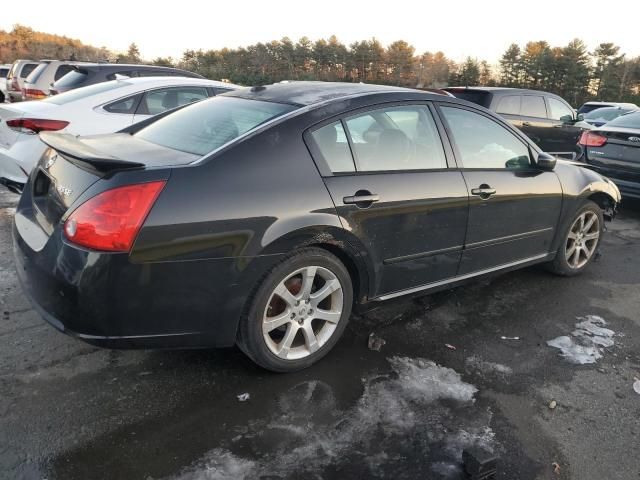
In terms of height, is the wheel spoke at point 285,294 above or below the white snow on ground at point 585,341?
above

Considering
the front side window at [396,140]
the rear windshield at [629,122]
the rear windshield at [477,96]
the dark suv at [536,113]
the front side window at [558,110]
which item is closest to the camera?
the front side window at [396,140]

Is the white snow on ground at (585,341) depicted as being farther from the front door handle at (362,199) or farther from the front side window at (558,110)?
the front side window at (558,110)

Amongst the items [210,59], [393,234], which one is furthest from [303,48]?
[393,234]

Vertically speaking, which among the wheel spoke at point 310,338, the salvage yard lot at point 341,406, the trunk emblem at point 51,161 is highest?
the trunk emblem at point 51,161

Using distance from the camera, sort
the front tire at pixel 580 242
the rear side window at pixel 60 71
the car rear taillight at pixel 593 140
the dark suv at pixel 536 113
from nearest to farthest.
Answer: the front tire at pixel 580 242 → the car rear taillight at pixel 593 140 → the dark suv at pixel 536 113 → the rear side window at pixel 60 71

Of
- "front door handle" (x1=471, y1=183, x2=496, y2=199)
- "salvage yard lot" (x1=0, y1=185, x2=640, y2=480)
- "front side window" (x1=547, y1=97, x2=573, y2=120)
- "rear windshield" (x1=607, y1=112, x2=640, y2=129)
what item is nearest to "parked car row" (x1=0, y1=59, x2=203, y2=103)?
"salvage yard lot" (x1=0, y1=185, x2=640, y2=480)

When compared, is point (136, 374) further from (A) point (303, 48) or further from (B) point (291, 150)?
(A) point (303, 48)

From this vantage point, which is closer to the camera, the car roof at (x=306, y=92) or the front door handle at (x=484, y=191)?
the car roof at (x=306, y=92)

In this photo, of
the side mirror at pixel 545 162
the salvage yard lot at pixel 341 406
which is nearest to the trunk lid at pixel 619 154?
the side mirror at pixel 545 162

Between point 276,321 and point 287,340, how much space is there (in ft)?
0.49

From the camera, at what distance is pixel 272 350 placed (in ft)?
9.32

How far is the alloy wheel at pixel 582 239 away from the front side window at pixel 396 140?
193cm

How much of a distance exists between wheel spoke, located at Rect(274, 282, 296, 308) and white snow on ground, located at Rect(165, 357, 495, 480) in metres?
0.47

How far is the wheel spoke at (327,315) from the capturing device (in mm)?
2984
